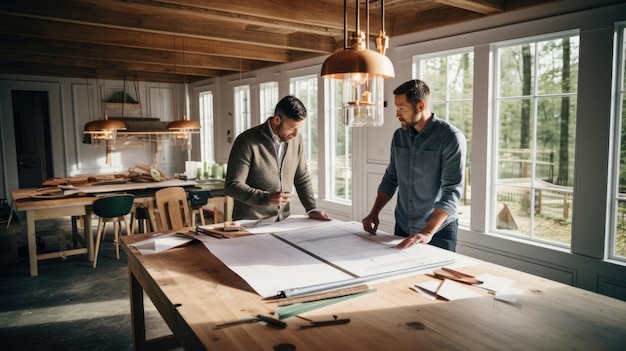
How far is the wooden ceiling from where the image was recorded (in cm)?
371

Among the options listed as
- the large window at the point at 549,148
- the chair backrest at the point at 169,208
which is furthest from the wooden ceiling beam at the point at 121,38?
the large window at the point at 549,148

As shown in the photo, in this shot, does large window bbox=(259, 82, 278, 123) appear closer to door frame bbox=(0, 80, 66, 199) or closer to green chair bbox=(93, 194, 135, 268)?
green chair bbox=(93, 194, 135, 268)

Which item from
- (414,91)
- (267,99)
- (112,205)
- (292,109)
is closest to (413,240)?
(414,91)

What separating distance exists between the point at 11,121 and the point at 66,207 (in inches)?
190

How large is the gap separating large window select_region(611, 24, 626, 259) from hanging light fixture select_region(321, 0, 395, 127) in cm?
248

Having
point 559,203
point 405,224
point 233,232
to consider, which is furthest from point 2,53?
point 559,203

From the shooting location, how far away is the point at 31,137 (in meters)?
10.2

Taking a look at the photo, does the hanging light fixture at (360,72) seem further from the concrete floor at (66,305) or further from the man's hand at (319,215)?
the concrete floor at (66,305)

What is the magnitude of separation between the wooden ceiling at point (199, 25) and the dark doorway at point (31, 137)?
4185 millimetres

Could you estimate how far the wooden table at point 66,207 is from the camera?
4.66m

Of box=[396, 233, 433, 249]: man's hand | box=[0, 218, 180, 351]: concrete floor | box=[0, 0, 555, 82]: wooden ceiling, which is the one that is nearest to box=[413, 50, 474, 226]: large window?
box=[0, 0, 555, 82]: wooden ceiling

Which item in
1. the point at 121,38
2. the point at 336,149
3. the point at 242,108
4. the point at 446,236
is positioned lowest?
the point at 446,236

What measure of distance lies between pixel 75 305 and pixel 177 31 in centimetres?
300

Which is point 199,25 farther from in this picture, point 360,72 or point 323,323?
point 323,323
